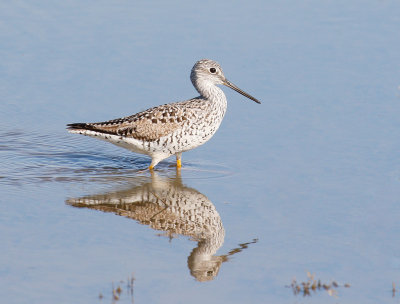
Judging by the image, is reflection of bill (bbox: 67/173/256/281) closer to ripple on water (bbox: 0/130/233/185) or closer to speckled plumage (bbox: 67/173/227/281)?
speckled plumage (bbox: 67/173/227/281)

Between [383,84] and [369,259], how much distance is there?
6234 mm

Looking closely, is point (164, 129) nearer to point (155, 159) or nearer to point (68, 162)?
point (155, 159)

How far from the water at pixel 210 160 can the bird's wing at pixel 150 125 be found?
1.80 ft

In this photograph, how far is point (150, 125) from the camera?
1148 cm

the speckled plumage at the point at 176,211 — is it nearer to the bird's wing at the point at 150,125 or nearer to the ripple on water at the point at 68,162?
the ripple on water at the point at 68,162

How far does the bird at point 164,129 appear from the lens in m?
11.4

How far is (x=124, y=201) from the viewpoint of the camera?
10070 millimetres

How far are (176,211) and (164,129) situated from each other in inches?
79.4

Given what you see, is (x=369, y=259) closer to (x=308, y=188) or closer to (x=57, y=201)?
(x=308, y=188)

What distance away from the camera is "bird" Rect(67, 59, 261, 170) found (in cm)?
1138

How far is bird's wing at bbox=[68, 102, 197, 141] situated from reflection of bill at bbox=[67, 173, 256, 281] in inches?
27.5

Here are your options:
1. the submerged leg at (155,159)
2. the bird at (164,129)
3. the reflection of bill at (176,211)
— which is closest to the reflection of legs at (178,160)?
the bird at (164,129)

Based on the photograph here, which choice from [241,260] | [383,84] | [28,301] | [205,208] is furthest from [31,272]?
[383,84]

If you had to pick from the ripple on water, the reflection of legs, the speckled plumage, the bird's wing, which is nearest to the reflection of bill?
Result: the speckled plumage
